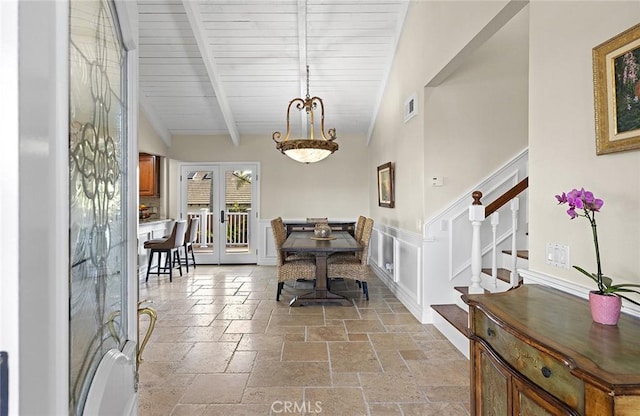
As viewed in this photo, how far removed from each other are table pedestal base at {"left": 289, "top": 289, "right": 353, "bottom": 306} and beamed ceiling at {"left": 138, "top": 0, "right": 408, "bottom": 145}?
3.12m

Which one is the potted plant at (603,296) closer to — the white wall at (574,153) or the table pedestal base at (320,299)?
the white wall at (574,153)

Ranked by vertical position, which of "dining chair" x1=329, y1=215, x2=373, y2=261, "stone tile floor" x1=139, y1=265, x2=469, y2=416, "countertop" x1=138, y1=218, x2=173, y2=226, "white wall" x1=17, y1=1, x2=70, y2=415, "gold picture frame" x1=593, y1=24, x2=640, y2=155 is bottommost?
"stone tile floor" x1=139, y1=265, x2=469, y2=416

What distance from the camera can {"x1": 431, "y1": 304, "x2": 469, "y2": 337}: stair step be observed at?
306 centimetres

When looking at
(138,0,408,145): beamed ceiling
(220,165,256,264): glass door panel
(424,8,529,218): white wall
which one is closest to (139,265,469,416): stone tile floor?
(424,8,529,218): white wall

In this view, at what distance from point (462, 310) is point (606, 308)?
238 centimetres

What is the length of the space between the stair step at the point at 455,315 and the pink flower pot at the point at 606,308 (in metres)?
1.71

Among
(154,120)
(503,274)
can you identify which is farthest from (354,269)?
(154,120)

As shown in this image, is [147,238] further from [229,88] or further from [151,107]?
[229,88]

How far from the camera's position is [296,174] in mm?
7301

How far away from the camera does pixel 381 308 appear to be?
14.2 ft

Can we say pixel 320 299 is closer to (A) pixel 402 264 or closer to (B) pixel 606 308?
(A) pixel 402 264

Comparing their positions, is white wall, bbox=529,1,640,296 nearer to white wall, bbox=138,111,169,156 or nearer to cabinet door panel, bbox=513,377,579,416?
cabinet door panel, bbox=513,377,579,416

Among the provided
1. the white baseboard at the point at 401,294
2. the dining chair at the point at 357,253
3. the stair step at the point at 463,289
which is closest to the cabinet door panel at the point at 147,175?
the dining chair at the point at 357,253

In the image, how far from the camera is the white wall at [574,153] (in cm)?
143
